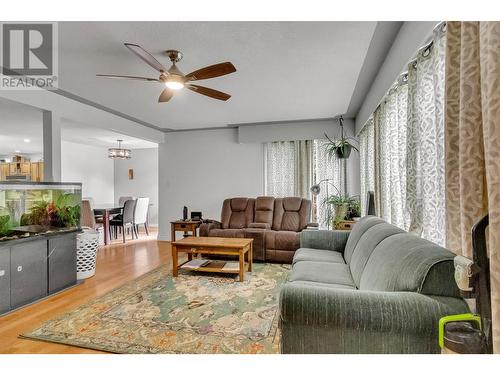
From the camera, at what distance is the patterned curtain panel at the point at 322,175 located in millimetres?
5184

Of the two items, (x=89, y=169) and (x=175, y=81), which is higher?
(x=175, y=81)

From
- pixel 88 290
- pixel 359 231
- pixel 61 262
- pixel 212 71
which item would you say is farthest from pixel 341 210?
pixel 61 262

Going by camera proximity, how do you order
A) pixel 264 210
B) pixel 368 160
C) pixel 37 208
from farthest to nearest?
pixel 264 210, pixel 368 160, pixel 37 208

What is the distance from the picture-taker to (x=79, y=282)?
3289 mm

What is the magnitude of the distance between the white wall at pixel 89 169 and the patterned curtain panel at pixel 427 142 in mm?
7466

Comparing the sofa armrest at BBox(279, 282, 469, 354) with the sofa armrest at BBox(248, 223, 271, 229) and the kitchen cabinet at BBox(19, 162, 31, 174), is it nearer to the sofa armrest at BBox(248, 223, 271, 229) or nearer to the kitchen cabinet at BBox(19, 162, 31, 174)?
the sofa armrest at BBox(248, 223, 271, 229)

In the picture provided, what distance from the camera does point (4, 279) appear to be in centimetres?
248

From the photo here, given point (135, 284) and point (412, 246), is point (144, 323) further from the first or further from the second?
point (412, 246)

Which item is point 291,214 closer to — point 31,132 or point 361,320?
point 361,320

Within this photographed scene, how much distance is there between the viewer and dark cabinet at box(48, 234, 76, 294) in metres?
2.94

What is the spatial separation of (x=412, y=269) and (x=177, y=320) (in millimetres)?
1858

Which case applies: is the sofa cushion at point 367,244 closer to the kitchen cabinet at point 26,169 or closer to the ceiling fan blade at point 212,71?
the ceiling fan blade at point 212,71

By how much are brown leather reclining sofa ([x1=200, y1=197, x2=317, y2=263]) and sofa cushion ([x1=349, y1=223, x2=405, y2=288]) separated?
1655mm
